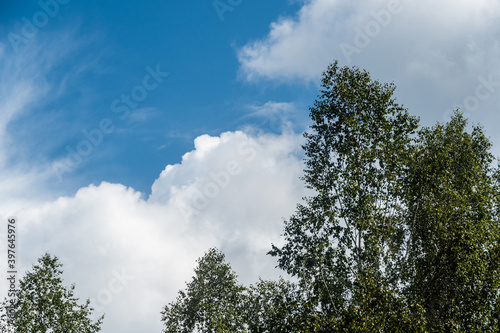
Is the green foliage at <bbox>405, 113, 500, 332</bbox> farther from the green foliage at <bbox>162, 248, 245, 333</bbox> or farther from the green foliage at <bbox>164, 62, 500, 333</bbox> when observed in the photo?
the green foliage at <bbox>162, 248, 245, 333</bbox>

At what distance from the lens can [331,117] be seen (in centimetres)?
3048

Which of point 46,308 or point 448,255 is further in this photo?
point 46,308

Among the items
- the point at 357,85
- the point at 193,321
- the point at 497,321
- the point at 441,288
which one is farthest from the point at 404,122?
the point at 193,321

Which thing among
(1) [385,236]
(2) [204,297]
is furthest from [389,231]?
(2) [204,297]

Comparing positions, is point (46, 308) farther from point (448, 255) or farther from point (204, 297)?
point (448, 255)

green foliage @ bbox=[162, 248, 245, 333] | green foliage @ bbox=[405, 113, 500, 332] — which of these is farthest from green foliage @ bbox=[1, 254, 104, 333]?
green foliage @ bbox=[405, 113, 500, 332]

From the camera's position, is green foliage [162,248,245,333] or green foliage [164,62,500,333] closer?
green foliage [164,62,500,333]

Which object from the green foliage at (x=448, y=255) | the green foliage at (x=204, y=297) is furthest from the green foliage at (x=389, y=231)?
the green foliage at (x=204, y=297)

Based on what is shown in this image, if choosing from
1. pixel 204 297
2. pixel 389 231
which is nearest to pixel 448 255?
pixel 389 231

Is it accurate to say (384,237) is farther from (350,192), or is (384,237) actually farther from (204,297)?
(204,297)

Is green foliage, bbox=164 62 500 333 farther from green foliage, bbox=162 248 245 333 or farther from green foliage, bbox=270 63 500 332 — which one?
green foliage, bbox=162 248 245 333

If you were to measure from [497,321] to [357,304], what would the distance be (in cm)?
830

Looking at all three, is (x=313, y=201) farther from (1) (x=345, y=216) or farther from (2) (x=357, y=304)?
(2) (x=357, y=304)

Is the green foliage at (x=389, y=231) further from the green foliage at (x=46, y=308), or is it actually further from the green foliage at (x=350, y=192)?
the green foliage at (x=46, y=308)
